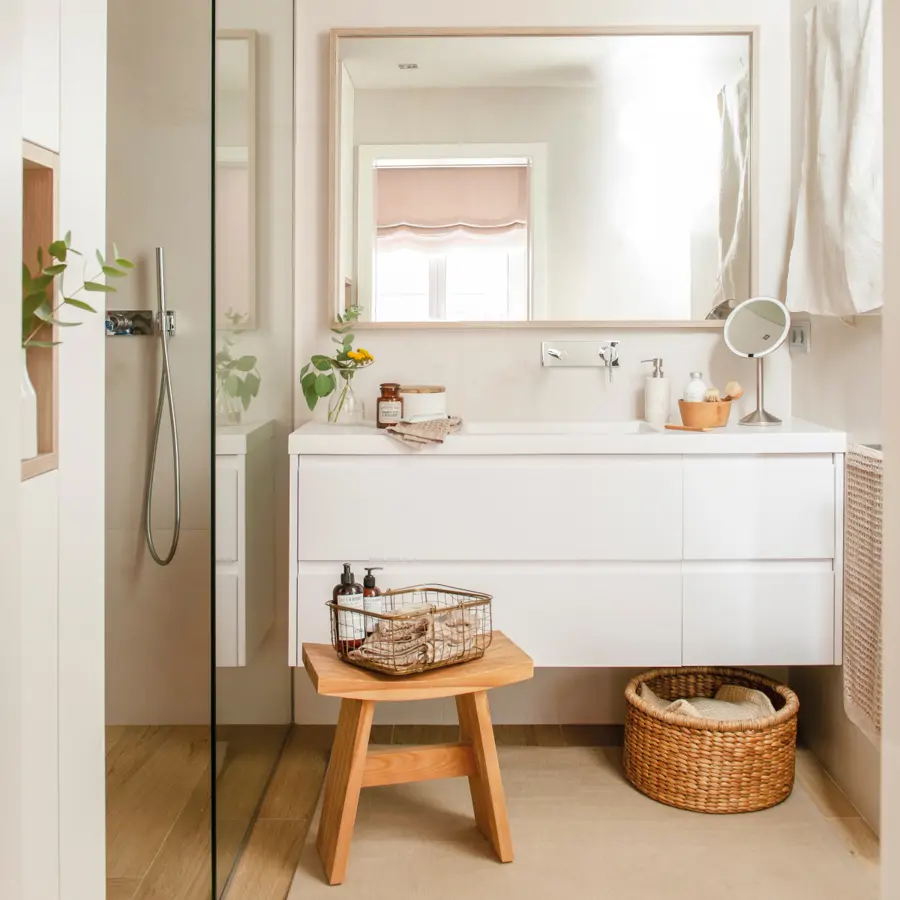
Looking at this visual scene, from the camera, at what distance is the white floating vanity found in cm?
246

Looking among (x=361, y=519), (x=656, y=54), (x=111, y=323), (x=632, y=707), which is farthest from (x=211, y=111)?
(x=632, y=707)

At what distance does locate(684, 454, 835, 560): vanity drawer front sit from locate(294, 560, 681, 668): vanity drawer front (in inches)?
5.3

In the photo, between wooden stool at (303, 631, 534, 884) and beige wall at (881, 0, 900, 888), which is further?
wooden stool at (303, 631, 534, 884)

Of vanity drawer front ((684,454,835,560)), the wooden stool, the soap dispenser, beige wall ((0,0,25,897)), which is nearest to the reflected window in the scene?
the soap dispenser

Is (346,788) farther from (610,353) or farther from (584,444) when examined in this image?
(610,353)

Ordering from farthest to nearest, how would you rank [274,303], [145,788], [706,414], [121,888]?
1. [706,414]
2. [274,303]
3. [145,788]
4. [121,888]

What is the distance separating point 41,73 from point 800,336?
88.7 inches

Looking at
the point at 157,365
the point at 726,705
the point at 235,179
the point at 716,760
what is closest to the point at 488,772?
the point at 716,760

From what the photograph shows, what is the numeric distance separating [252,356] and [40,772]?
4.17 feet

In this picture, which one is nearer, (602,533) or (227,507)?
(227,507)

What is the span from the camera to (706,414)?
8.75 ft

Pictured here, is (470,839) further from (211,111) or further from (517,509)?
(211,111)

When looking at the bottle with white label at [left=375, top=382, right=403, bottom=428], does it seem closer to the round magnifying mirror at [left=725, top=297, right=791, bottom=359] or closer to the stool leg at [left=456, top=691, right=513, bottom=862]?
the stool leg at [left=456, top=691, right=513, bottom=862]

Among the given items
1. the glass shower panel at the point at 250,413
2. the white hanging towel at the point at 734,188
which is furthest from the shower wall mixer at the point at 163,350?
the white hanging towel at the point at 734,188
